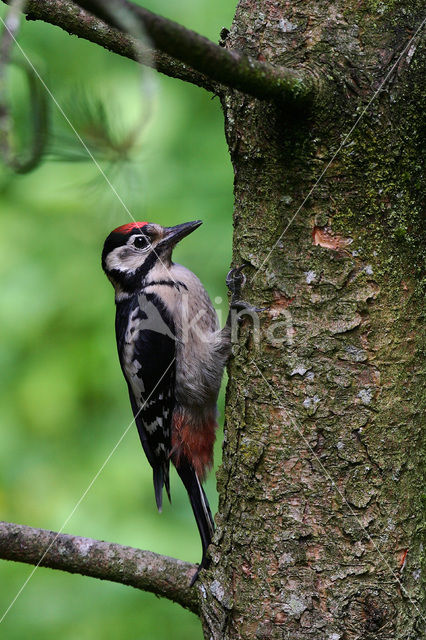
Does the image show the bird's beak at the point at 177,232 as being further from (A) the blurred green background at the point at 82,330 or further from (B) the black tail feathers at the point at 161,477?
(B) the black tail feathers at the point at 161,477

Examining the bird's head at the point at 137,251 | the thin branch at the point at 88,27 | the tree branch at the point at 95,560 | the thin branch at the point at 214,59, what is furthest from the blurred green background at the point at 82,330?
the thin branch at the point at 214,59

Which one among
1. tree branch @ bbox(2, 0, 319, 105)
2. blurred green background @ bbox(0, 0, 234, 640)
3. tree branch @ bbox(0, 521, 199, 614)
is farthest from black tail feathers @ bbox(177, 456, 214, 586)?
tree branch @ bbox(2, 0, 319, 105)

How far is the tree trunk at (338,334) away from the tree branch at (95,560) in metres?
0.22

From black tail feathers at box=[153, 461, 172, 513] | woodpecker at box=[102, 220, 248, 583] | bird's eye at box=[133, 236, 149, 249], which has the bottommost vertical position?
black tail feathers at box=[153, 461, 172, 513]

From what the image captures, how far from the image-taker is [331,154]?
5.28 feet

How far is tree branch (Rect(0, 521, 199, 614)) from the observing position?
1.87 metres

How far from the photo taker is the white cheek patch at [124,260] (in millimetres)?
3059

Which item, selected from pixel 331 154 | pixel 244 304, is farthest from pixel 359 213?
pixel 244 304

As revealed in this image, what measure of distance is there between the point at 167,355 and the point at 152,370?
87 millimetres

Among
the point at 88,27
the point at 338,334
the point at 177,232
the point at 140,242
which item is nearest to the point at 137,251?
the point at 140,242

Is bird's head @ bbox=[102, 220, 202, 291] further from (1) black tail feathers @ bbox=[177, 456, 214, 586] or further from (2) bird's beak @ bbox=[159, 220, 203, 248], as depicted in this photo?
(1) black tail feathers @ bbox=[177, 456, 214, 586]

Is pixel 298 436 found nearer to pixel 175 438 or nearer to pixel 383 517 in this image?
pixel 383 517

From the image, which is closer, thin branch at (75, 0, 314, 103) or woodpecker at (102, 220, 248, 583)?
thin branch at (75, 0, 314, 103)

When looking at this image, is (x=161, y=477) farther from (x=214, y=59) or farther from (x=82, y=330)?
(x=214, y=59)
